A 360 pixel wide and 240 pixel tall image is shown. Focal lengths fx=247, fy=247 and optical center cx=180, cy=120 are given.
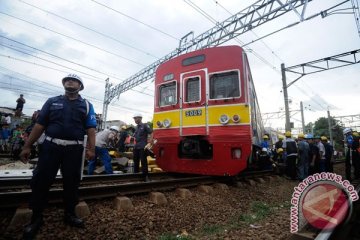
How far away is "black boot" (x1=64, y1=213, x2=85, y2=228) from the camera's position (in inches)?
112

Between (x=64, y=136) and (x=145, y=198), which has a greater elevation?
(x=64, y=136)

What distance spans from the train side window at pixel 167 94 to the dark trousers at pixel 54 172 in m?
3.89

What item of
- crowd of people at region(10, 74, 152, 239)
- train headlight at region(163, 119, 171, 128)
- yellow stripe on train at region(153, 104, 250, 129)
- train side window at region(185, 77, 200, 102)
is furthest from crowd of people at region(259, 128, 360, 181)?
crowd of people at region(10, 74, 152, 239)

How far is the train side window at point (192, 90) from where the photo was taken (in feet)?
21.0

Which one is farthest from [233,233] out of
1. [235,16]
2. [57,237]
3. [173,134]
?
[235,16]

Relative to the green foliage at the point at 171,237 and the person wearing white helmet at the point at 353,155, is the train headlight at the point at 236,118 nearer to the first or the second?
the green foliage at the point at 171,237

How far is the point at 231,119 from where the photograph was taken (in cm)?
567

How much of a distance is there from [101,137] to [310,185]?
5.84 meters

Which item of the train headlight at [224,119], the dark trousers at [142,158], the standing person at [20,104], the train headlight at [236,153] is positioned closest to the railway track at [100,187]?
the dark trousers at [142,158]

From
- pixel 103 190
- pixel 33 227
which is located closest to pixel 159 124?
pixel 103 190

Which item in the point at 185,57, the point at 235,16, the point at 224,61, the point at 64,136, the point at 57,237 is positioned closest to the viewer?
the point at 57,237

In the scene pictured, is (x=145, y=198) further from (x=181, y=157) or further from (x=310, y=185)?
(x=310, y=185)

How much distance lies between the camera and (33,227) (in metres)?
2.51

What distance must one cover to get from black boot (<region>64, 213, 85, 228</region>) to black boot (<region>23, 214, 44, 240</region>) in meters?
0.28
